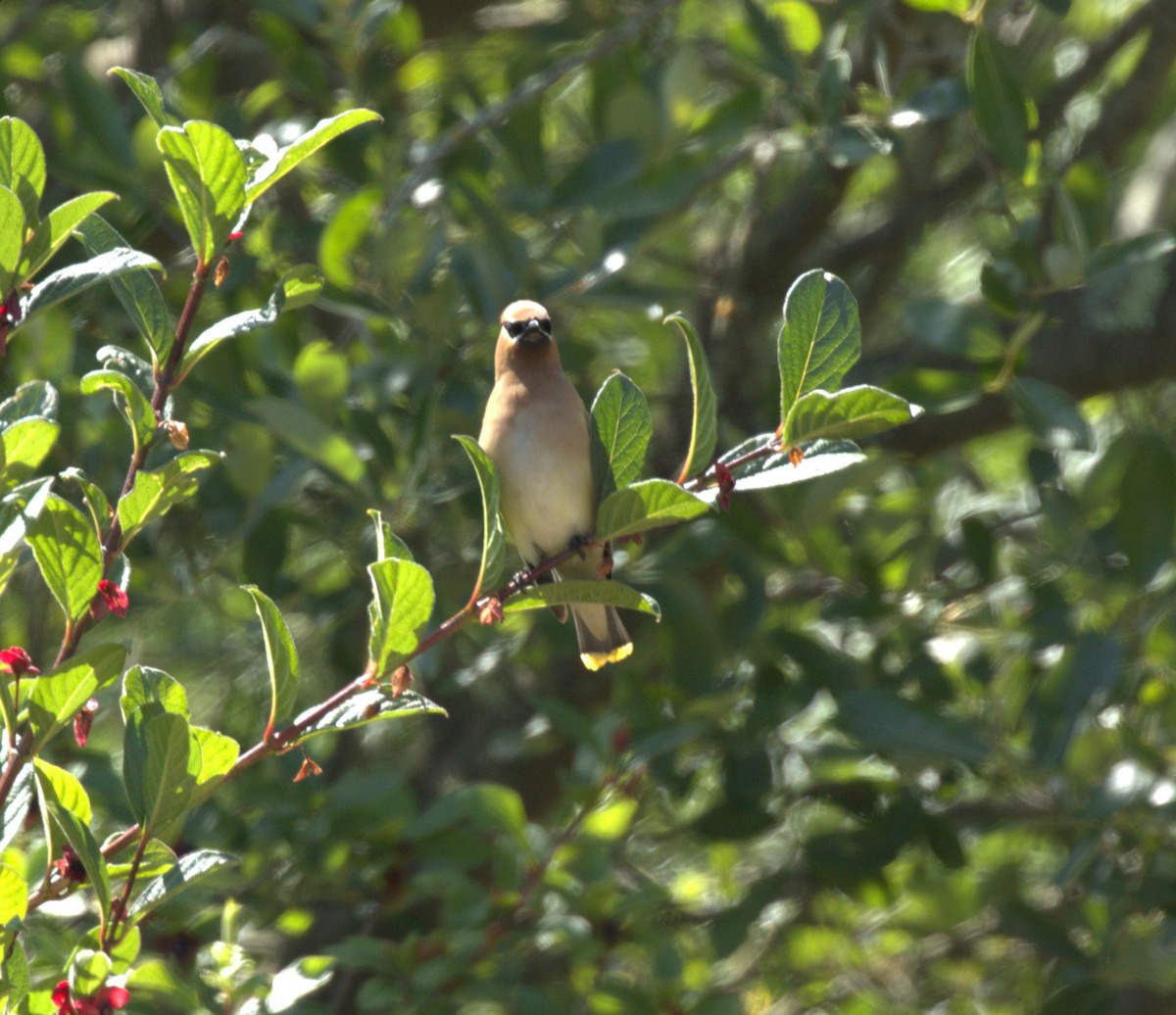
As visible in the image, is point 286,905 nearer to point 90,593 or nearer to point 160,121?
point 90,593

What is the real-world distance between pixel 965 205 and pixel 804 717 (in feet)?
5.25

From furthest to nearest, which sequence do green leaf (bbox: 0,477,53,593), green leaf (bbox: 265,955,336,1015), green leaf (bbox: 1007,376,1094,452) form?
green leaf (bbox: 1007,376,1094,452), green leaf (bbox: 265,955,336,1015), green leaf (bbox: 0,477,53,593)

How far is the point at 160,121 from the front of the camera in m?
1.60

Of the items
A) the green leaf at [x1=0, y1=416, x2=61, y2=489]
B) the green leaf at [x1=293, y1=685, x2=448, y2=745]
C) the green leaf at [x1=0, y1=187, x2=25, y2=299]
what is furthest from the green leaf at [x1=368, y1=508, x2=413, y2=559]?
the green leaf at [x1=0, y1=187, x2=25, y2=299]

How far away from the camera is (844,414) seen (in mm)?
1586

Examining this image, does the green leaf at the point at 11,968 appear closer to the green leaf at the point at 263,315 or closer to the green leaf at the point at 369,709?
the green leaf at the point at 369,709

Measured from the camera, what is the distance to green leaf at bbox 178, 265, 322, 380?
161cm

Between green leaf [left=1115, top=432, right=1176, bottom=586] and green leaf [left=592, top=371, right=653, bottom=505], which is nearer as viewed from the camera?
green leaf [left=592, top=371, right=653, bottom=505]

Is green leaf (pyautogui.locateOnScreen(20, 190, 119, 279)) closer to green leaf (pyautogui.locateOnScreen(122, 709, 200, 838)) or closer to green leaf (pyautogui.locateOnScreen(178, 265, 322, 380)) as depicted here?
green leaf (pyautogui.locateOnScreen(178, 265, 322, 380))

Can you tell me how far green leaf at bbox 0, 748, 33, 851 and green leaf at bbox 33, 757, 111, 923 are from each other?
0.43 ft

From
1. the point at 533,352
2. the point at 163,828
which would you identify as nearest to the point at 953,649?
the point at 533,352

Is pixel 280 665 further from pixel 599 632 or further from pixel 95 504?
pixel 599 632

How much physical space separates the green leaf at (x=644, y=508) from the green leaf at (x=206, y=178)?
51 cm

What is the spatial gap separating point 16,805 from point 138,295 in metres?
0.60
